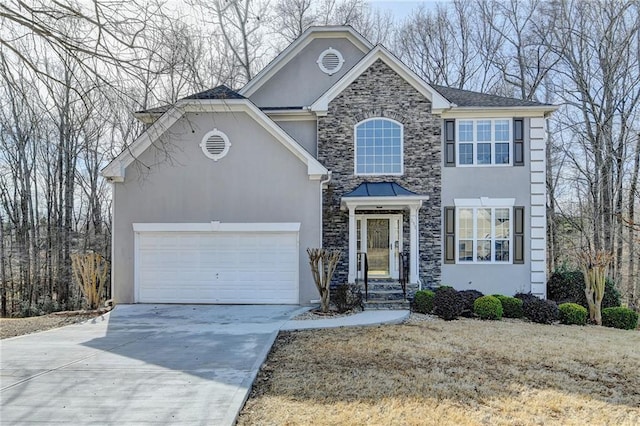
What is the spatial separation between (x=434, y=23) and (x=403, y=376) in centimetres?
2479

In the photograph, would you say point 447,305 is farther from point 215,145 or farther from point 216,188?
point 215,145

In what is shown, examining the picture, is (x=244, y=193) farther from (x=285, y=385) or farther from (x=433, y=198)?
(x=285, y=385)

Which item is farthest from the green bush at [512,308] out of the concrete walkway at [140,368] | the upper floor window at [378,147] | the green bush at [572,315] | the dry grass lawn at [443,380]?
the upper floor window at [378,147]

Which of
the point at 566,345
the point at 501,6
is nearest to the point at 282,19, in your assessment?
the point at 501,6

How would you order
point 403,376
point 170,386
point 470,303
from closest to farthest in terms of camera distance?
point 170,386
point 403,376
point 470,303

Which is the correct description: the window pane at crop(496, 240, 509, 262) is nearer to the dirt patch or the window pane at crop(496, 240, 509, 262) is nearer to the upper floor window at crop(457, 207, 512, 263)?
the upper floor window at crop(457, 207, 512, 263)

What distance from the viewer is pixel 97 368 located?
21.2 ft

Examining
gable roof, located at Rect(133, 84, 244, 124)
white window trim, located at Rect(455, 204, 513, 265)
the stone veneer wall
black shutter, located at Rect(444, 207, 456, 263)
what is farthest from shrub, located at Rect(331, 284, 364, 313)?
gable roof, located at Rect(133, 84, 244, 124)

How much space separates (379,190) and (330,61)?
5.45 m

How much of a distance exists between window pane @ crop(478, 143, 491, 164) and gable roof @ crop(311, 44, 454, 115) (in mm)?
1785

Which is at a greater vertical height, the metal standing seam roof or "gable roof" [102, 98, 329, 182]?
"gable roof" [102, 98, 329, 182]

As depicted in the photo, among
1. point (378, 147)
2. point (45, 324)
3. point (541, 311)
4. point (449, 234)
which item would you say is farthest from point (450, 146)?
point (45, 324)

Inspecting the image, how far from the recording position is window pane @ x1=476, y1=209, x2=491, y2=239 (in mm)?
14398

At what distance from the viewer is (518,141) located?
14.5 m
